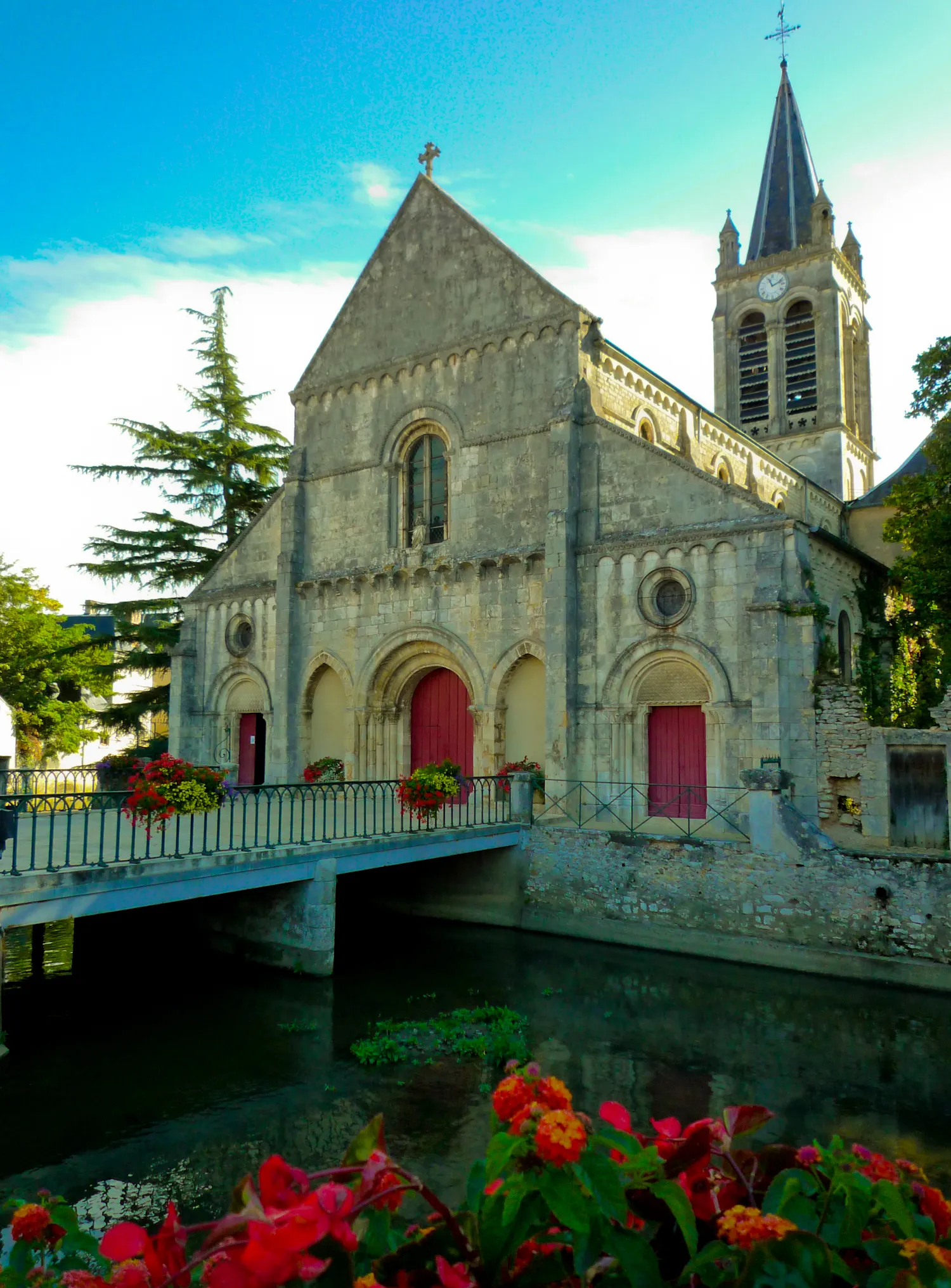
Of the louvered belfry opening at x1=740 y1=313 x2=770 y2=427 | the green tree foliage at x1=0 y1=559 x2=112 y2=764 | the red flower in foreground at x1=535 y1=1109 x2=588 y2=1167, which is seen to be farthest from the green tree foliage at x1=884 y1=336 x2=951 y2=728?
the green tree foliage at x1=0 y1=559 x2=112 y2=764

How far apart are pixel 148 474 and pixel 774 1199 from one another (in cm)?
2814

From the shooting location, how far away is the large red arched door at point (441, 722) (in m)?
20.6

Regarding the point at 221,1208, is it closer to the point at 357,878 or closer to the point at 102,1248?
the point at 102,1248

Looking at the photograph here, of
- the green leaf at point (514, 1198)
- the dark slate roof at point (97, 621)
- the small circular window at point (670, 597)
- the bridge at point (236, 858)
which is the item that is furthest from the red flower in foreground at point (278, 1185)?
the dark slate roof at point (97, 621)

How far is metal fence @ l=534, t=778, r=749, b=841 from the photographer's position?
15500 mm

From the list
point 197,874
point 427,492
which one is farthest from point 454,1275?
point 427,492

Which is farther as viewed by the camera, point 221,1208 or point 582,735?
point 582,735

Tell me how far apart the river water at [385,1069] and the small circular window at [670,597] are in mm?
6101

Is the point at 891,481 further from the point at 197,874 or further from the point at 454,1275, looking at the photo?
the point at 454,1275

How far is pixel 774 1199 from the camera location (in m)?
1.87

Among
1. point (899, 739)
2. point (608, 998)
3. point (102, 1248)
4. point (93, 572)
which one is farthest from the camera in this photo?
point (93, 572)

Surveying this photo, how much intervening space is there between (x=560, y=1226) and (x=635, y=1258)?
0.73 feet

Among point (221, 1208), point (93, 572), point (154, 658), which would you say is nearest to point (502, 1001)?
point (221, 1208)

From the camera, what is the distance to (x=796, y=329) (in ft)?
114
